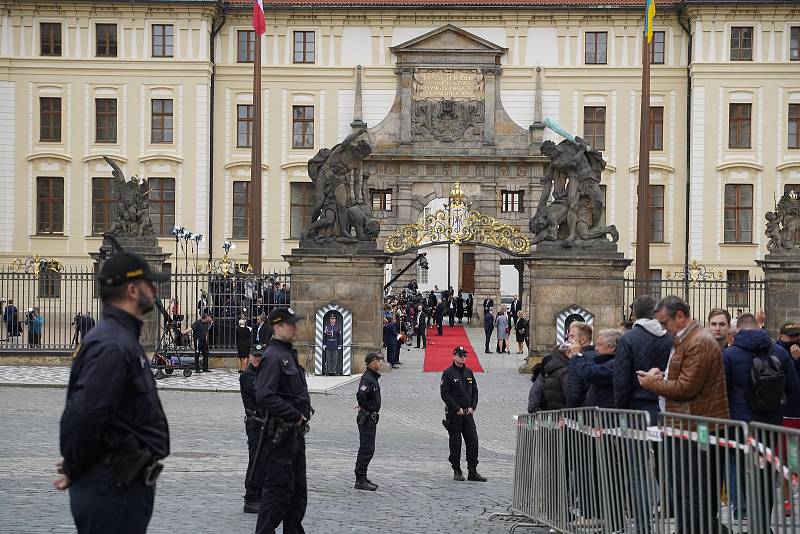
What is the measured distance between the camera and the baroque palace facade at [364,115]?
51.4m

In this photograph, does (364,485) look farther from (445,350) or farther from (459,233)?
(445,350)

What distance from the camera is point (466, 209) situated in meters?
35.2

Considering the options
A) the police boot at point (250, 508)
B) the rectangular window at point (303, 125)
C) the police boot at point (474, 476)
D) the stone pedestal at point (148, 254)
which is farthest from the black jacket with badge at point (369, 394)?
the rectangular window at point (303, 125)

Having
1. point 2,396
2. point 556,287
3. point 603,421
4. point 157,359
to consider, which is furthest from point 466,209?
point 603,421

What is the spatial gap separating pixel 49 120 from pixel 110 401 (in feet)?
158

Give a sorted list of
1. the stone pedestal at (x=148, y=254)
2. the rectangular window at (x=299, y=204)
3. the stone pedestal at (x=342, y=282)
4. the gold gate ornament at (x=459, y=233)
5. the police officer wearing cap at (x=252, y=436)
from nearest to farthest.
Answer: the police officer wearing cap at (x=252, y=436) → the stone pedestal at (x=342, y=282) → the stone pedestal at (x=148, y=254) → the gold gate ornament at (x=459, y=233) → the rectangular window at (x=299, y=204)

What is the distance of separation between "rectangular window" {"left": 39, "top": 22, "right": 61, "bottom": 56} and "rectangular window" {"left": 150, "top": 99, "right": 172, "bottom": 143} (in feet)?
14.1

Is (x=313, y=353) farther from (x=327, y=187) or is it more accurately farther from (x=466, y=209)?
(x=466, y=209)

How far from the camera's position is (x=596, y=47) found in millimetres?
52344

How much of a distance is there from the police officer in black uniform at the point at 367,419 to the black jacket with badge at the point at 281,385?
352cm

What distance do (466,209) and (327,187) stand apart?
21.5ft

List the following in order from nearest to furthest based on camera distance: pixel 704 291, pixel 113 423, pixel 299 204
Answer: pixel 113 423 < pixel 704 291 < pixel 299 204

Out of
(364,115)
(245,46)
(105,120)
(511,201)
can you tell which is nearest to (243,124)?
(245,46)

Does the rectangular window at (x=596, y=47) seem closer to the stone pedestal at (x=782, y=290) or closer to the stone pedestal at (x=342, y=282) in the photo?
the stone pedestal at (x=782, y=290)
